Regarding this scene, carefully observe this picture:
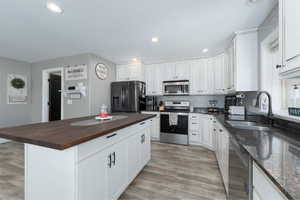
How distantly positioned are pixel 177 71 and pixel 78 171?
3.39 meters

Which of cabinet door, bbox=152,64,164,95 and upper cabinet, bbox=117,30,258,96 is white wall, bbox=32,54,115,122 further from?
cabinet door, bbox=152,64,164,95

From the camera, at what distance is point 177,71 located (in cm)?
371

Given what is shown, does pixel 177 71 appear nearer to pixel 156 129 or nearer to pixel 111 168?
pixel 156 129

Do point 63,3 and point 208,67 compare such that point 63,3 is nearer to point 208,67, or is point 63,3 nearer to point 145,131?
point 145,131

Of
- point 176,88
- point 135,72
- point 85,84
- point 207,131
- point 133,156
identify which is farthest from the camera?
point 135,72

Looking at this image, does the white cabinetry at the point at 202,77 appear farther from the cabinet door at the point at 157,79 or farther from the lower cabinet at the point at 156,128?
the lower cabinet at the point at 156,128

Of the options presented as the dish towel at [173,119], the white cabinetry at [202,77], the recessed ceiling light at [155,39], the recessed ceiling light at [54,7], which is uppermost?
the recessed ceiling light at [155,39]

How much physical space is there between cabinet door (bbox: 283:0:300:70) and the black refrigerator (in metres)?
2.99

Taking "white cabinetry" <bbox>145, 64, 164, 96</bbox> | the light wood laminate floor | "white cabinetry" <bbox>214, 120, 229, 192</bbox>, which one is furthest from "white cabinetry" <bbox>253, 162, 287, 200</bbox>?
"white cabinetry" <bbox>145, 64, 164, 96</bbox>

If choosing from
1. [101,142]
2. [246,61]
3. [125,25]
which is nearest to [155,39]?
[125,25]

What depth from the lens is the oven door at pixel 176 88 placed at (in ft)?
11.6

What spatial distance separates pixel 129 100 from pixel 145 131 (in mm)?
1667

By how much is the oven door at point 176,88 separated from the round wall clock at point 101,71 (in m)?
1.80

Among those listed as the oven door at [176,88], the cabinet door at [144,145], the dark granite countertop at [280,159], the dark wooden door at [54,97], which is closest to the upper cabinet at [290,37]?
the dark granite countertop at [280,159]
